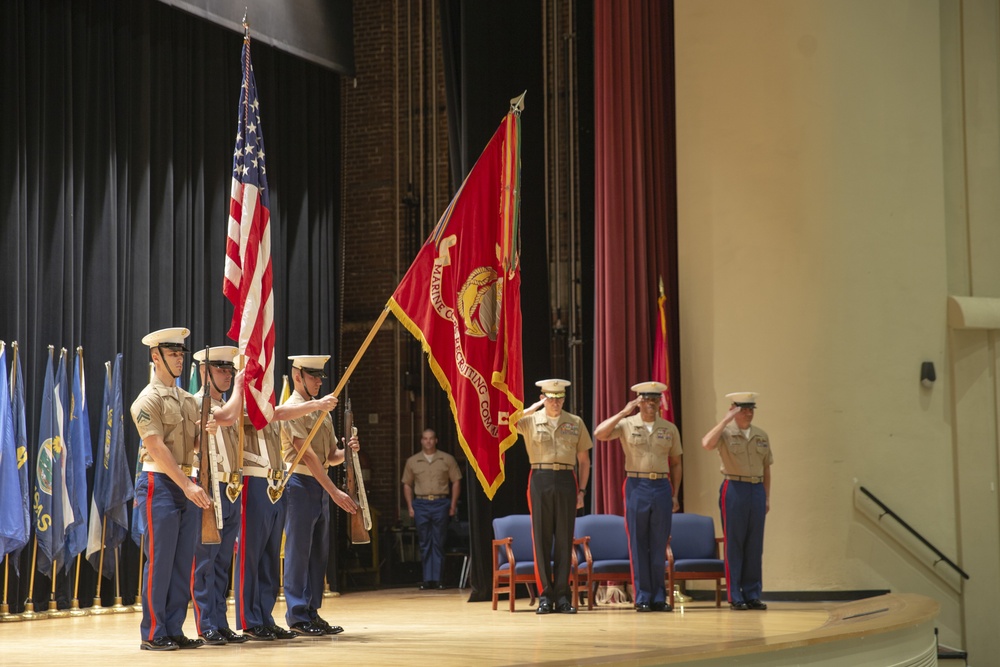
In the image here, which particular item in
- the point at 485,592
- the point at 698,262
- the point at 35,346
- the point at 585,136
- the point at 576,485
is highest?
the point at 585,136

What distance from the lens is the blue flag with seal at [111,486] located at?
10.0m

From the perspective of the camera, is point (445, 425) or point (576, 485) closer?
point (576, 485)

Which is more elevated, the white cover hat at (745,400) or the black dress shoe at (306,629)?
the white cover hat at (745,400)

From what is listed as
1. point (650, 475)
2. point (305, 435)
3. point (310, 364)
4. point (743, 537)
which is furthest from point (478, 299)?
point (743, 537)

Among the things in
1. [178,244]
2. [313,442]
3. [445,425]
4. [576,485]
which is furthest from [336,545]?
[313,442]

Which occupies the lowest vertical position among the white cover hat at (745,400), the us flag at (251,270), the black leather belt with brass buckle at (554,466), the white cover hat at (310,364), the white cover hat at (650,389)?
the black leather belt with brass buckle at (554,466)

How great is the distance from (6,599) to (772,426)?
586 centimetres

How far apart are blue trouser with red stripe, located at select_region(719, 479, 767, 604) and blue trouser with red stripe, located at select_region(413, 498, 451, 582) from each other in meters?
4.37

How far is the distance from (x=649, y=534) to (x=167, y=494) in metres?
3.86

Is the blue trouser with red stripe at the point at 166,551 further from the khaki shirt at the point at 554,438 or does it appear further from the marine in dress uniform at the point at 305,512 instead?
the khaki shirt at the point at 554,438

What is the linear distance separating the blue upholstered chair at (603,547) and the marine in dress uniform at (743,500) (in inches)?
32.0

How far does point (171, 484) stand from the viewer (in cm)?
596

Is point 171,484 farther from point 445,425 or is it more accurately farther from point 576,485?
point 445,425

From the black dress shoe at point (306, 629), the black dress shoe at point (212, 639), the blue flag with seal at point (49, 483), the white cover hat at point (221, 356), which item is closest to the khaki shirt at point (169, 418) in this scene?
the white cover hat at point (221, 356)
